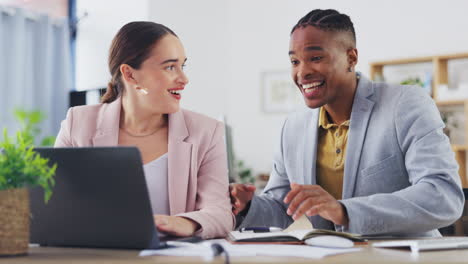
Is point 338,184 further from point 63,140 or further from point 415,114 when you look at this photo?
point 63,140

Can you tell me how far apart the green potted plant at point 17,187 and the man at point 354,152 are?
66 centimetres

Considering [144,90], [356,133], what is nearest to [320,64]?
[356,133]

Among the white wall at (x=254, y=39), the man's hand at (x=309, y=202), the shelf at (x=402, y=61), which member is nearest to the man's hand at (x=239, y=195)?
the man's hand at (x=309, y=202)

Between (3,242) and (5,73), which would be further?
(5,73)

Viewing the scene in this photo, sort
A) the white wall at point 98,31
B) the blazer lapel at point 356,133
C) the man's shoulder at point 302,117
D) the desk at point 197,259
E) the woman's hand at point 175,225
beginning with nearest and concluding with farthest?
1. the desk at point 197,259
2. the woman's hand at point 175,225
3. the blazer lapel at point 356,133
4. the man's shoulder at point 302,117
5. the white wall at point 98,31

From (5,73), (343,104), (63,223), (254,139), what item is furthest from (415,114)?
(254,139)

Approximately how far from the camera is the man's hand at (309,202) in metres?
1.40

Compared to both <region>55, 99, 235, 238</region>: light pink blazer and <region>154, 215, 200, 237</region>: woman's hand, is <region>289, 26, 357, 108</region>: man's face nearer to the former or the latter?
<region>55, 99, 235, 238</region>: light pink blazer

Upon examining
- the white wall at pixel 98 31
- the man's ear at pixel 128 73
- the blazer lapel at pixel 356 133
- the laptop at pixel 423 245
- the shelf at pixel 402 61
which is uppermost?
the white wall at pixel 98 31

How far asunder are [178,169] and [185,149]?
0.20 ft

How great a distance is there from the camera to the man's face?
6.77ft

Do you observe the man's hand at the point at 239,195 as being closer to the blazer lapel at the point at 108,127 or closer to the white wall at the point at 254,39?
the blazer lapel at the point at 108,127

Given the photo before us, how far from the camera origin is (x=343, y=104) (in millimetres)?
2117

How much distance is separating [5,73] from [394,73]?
3470 mm
